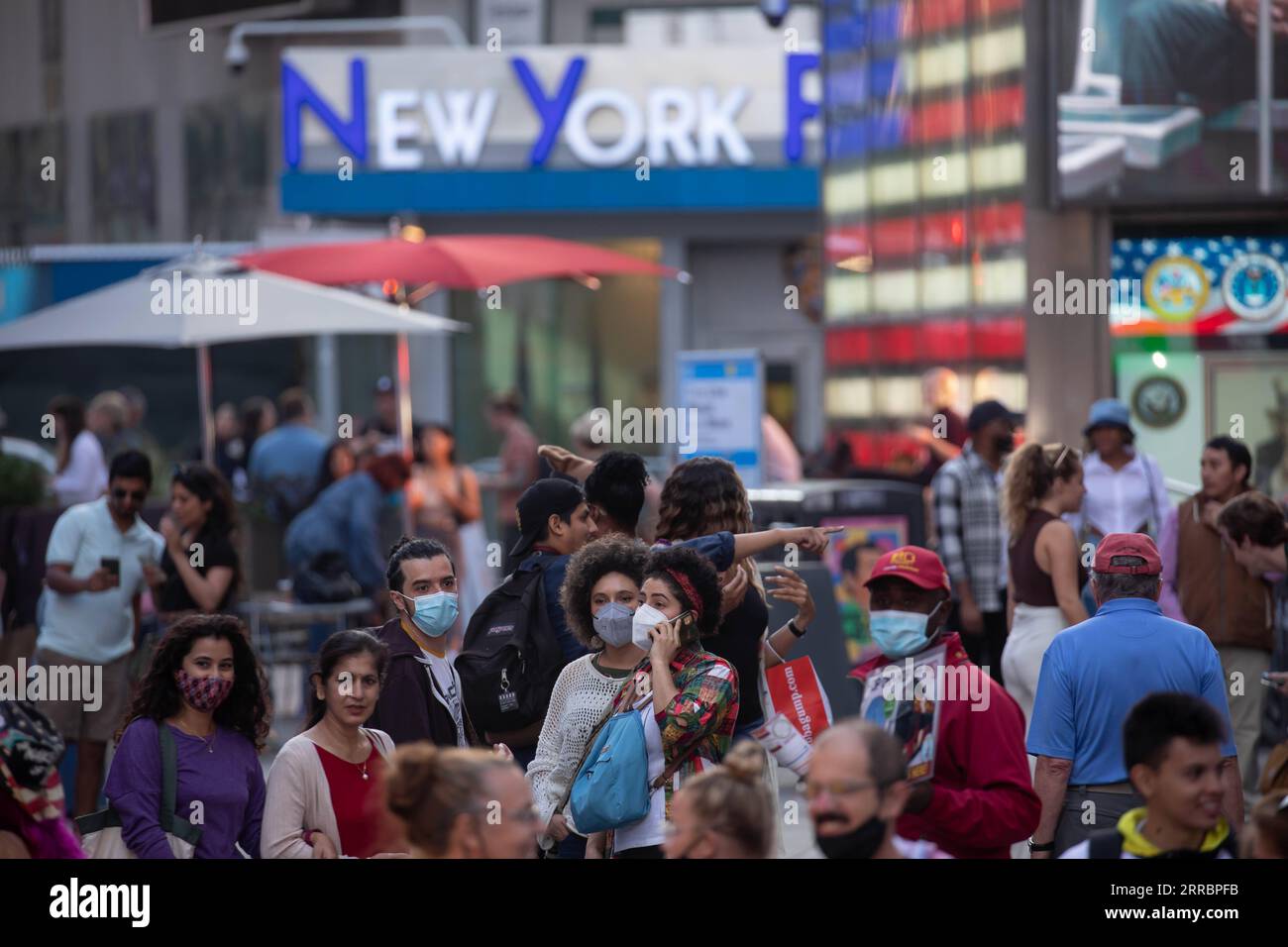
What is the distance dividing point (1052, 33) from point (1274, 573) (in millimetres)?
4991

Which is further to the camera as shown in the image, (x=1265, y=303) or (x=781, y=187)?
(x=781, y=187)

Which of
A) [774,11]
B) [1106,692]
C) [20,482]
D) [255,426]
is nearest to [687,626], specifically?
[1106,692]

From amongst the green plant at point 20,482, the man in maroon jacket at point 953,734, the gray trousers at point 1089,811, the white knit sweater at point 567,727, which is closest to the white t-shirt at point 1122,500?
the gray trousers at point 1089,811

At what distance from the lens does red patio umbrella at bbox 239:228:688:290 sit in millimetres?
11875

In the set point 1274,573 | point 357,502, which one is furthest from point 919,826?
point 357,502

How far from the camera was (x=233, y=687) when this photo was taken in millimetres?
5652

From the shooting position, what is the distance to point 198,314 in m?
11.1

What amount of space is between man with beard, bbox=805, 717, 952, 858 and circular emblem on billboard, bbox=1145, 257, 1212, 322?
8.09 metres

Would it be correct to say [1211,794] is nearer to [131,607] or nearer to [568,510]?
[568,510]

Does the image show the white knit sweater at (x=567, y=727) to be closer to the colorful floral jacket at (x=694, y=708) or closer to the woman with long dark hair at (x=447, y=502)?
the colorful floral jacket at (x=694, y=708)

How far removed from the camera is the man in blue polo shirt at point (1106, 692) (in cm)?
548

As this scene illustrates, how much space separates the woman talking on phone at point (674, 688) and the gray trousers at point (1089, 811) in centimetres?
118

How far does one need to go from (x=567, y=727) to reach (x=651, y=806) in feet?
1.39
